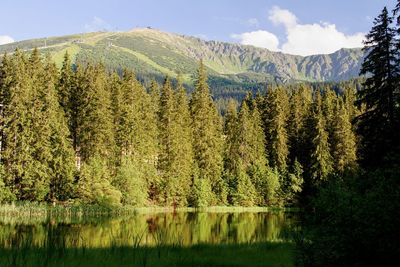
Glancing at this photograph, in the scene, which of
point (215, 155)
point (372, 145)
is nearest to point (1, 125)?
point (215, 155)

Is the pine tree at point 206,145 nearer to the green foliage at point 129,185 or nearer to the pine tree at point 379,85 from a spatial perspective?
the green foliage at point 129,185

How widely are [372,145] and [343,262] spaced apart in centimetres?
2595

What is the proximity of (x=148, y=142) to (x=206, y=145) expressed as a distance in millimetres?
9020

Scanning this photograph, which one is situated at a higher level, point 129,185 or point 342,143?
point 342,143

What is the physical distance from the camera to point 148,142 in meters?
70.4

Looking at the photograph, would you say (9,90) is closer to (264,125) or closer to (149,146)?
(149,146)

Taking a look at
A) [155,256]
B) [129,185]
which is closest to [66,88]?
[129,185]

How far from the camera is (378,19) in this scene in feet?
117

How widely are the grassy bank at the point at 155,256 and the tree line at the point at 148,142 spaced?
34264 millimetres

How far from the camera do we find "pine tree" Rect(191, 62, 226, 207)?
7175cm

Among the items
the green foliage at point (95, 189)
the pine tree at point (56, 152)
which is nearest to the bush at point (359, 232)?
the green foliage at point (95, 189)

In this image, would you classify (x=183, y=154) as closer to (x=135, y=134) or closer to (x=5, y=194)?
(x=135, y=134)

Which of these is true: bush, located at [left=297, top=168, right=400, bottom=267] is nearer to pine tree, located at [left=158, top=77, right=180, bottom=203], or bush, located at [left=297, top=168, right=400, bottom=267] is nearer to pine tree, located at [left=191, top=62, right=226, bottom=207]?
pine tree, located at [left=158, top=77, right=180, bottom=203]

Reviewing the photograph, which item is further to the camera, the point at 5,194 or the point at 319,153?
the point at 319,153
